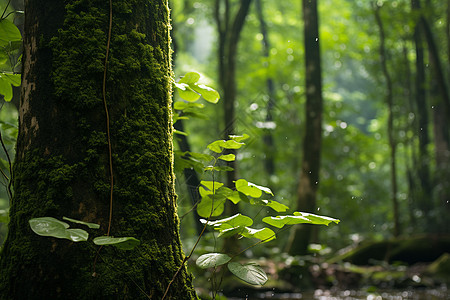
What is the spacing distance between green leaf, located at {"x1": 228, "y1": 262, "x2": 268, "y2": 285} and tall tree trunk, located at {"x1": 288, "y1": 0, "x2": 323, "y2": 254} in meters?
5.41

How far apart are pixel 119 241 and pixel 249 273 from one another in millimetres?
515

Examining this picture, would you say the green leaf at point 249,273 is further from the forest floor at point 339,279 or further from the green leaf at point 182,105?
the forest floor at point 339,279

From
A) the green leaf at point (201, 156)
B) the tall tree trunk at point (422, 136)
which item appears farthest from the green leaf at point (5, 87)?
the tall tree trunk at point (422, 136)

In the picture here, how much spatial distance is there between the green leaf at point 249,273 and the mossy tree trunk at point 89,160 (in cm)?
21

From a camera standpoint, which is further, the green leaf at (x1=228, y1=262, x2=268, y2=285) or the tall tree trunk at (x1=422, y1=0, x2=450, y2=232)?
the tall tree trunk at (x1=422, y1=0, x2=450, y2=232)

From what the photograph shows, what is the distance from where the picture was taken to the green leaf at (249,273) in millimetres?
1457

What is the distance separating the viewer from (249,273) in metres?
1.50

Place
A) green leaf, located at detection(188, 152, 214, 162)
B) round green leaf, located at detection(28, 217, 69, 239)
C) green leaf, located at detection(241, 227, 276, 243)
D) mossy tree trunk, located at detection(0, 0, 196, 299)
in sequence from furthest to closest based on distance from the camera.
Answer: green leaf, located at detection(188, 152, 214, 162)
green leaf, located at detection(241, 227, 276, 243)
mossy tree trunk, located at detection(0, 0, 196, 299)
round green leaf, located at detection(28, 217, 69, 239)

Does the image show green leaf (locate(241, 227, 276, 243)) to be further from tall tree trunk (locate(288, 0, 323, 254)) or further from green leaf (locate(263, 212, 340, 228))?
tall tree trunk (locate(288, 0, 323, 254))

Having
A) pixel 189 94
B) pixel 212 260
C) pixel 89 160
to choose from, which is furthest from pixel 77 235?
pixel 189 94

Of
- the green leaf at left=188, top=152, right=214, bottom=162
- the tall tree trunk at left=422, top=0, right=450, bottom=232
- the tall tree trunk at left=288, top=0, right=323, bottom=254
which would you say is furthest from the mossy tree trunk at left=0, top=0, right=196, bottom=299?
the tall tree trunk at left=422, top=0, right=450, bottom=232

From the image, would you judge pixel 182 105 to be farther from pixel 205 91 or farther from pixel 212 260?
pixel 212 260

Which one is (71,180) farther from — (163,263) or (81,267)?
(163,263)

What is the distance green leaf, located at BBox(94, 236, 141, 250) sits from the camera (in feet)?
3.93
